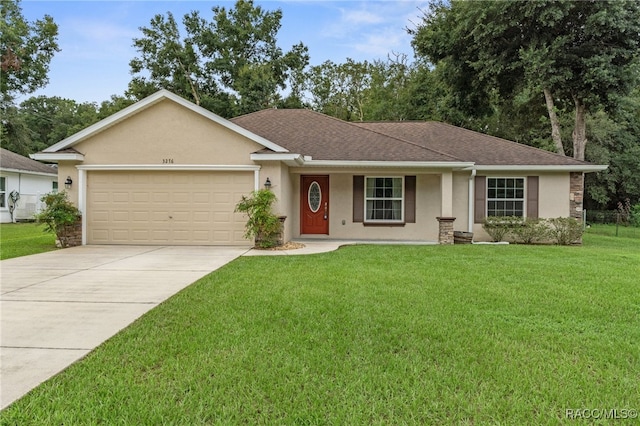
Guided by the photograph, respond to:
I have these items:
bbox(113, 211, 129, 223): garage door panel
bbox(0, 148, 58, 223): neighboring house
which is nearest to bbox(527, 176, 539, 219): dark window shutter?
bbox(113, 211, 129, 223): garage door panel

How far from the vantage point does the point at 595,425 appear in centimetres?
249

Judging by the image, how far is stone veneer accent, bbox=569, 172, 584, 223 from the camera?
491 inches

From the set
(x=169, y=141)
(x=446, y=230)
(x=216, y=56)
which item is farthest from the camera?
(x=216, y=56)

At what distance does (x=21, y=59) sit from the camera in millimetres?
23562

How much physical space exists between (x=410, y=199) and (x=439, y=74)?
11.8m

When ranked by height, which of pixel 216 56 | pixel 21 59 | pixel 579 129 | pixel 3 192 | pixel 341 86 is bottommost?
pixel 3 192

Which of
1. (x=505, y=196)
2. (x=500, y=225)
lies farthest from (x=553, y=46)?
(x=500, y=225)

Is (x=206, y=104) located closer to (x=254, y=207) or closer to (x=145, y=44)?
(x=145, y=44)

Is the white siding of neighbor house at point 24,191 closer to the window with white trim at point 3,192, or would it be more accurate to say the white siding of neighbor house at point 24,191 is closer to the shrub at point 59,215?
the window with white trim at point 3,192

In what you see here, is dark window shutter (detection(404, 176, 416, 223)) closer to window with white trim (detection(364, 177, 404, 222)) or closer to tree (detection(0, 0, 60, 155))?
window with white trim (detection(364, 177, 404, 222))

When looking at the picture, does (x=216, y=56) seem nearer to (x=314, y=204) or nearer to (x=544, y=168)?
(x=314, y=204)

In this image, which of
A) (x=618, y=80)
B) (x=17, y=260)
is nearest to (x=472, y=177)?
(x=618, y=80)

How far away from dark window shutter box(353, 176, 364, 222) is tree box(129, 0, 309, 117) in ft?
59.0

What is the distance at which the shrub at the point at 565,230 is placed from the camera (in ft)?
39.7
